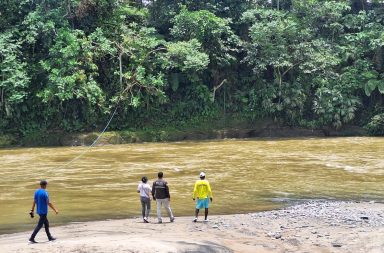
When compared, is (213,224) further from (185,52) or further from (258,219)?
(185,52)

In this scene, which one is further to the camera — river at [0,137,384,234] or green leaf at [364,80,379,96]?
green leaf at [364,80,379,96]

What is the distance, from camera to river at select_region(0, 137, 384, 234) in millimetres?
13242

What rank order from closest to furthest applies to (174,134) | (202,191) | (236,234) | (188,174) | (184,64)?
(236,234) → (202,191) → (188,174) → (184,64) → (174,134)

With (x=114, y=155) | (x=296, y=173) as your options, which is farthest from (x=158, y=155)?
(x=296, y=173)

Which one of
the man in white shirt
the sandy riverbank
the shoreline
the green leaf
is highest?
the green leaf

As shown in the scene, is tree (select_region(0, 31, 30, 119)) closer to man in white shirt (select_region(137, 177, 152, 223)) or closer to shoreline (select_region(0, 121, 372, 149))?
shoreline (select_region(0, 121, 372, 149))

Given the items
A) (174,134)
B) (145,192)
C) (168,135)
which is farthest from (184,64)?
(145,192)

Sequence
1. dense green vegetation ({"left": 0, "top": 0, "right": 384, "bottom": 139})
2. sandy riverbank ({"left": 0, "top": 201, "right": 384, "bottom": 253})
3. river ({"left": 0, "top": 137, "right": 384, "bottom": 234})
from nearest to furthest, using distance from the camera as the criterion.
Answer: sandy riverbank ({"left": 0, "top": 201, "right": 384, "bottom": 253})
river ({"left": 0, "top": 137, "right": 384, "bottom": 234})
dense green vegetation ({"left": 0, "top": 0, "right": 384, "bottom": 139})

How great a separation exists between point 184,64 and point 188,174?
47.7ft

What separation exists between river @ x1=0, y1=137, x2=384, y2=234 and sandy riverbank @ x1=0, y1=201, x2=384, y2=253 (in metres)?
1.39

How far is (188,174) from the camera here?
18.4 m

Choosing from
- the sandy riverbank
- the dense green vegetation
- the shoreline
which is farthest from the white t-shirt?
the shoreline

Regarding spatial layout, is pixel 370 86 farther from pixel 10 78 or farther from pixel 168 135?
pixel 10 78

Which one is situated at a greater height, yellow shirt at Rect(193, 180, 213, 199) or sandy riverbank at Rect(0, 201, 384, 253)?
yellow shirt at Rect(193, 180, 213, 199)
